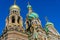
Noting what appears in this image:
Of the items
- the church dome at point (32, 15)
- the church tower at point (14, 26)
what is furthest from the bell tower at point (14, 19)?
the church dome at point (32, 15)

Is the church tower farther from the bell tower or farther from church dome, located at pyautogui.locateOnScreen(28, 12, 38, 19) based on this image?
church dome, located at pyautogui.locateOnScreen(28, 12, 38, 19)

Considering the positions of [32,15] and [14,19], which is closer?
[14,19]

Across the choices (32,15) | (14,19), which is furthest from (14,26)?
(32,15)

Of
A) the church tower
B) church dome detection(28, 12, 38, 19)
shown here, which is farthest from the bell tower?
church dome detection(28, 12, 38, 19)

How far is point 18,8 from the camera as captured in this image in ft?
130

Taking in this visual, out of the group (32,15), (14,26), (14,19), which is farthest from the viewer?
(32,15)

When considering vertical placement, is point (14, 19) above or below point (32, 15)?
below

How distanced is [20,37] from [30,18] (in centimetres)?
830

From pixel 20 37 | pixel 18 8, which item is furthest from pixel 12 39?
pixel 18 8

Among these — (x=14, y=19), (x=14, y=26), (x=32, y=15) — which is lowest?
(x=14, y=26)

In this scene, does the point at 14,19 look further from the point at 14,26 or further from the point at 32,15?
the point at 32,15

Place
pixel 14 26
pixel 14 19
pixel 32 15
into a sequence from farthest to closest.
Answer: pixel 32 15, pixel 14 19, pixel 14 26

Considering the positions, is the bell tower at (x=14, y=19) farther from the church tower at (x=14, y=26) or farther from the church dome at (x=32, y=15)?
the church dome at (x=32, y=15)

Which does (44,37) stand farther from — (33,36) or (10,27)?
(10,27)
